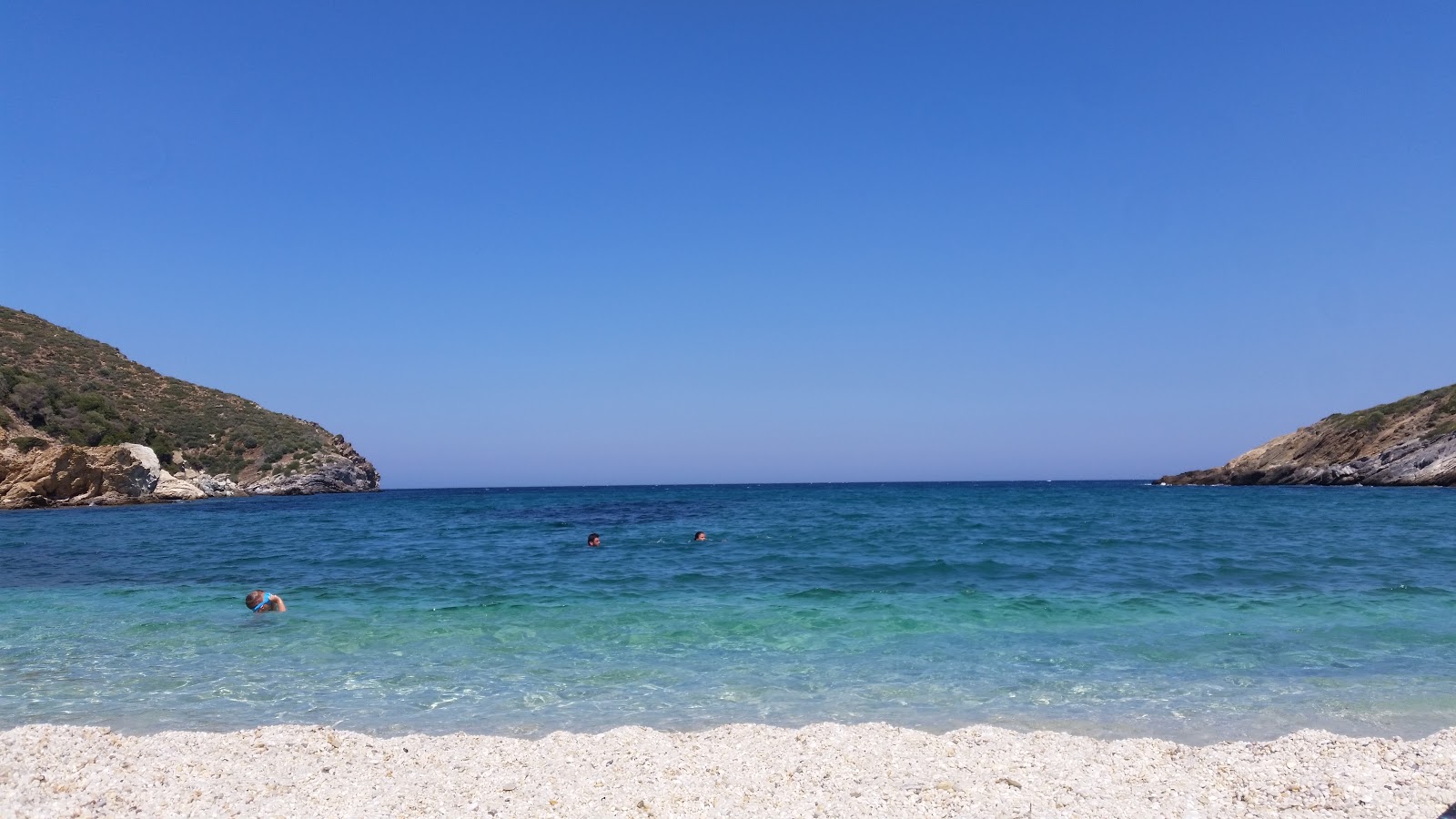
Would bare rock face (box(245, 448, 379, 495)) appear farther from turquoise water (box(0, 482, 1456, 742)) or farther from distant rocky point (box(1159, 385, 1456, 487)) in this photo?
distant rocky point (box(1159, 385, 1456, 487))

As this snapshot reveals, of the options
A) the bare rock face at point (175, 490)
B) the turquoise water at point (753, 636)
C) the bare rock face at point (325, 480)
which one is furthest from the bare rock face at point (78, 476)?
the turquoise water at point (753, 636)

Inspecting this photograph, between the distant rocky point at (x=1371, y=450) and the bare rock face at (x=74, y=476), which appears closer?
the bare rock face at (x=74, y=476)

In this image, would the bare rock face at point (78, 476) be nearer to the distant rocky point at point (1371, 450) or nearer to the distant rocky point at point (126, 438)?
the distant rocky point at point (126, 438)

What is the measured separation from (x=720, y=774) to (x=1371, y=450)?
7523cm

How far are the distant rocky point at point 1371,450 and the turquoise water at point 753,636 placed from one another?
43746mm

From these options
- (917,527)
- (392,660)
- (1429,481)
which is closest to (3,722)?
(392,660)

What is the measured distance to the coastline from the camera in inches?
214

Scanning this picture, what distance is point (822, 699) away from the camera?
8469 mm

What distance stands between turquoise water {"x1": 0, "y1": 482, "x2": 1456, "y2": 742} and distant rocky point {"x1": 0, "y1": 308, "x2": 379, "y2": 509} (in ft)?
98.2

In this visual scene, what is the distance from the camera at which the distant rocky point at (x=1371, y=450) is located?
55281mm

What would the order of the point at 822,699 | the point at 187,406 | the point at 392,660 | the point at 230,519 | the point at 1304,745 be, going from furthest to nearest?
the point at 187,406 → the point at 230,519 → the point at 392,660 → the point at 822,699 → the point at 1304,745

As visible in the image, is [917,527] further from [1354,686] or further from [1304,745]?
[1304,745]

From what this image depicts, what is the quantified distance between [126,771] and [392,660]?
13.4 feet

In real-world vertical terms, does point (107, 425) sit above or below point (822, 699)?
above
